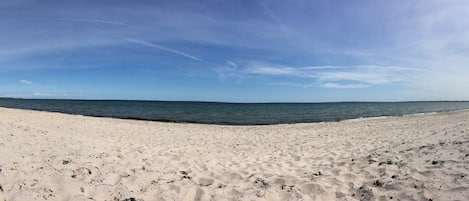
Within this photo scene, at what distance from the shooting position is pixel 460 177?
5039 mm

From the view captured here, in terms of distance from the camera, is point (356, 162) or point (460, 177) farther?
point (356, 162)

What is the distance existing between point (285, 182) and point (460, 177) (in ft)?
9.25

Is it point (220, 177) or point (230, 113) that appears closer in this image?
point (220, 177)

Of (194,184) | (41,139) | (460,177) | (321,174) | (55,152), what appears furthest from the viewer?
(41,139)

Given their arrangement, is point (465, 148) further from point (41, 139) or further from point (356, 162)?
point (41, 139)

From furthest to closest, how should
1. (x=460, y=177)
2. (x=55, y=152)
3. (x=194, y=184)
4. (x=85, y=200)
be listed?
(x=55, y=152), (x=194, y=184), (x=460, y=177), (x=85, y=200)

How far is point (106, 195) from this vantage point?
4895mm

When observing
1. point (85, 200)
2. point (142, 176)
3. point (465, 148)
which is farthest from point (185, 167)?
point (465, 148)

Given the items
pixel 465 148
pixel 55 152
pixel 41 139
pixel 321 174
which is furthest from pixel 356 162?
pixel 41 139

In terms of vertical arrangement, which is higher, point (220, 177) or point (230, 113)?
point (220, 177)

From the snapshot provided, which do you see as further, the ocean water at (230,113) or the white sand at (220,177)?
the ocean water at (230,113)

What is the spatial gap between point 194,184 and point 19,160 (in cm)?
336

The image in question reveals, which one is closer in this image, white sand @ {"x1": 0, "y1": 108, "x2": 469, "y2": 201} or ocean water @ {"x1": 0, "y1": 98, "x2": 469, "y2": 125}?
white sand @ {"x1": 0, "y1": 108, "x2": 469, "y2": 201}

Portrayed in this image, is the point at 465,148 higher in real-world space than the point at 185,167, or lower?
higher
